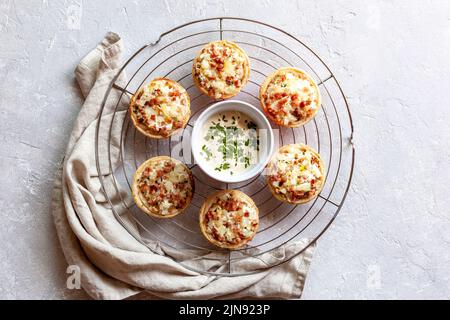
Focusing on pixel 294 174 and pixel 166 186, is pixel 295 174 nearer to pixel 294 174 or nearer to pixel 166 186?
pixel 294 174

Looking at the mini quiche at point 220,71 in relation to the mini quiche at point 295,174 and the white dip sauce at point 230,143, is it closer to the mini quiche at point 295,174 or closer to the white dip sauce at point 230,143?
the white dip sauce at point 230,143

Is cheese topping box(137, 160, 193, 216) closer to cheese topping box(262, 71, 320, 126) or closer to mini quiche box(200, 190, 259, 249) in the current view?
mini quiche box(200, 190, 259, 249)

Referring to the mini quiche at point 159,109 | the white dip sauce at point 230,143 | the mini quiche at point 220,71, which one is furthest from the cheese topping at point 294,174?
the mini quiche at point 159,109

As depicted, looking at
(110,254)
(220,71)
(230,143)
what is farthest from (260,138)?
(110,254)

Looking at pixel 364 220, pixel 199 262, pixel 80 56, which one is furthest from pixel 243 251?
pixel 80 56
